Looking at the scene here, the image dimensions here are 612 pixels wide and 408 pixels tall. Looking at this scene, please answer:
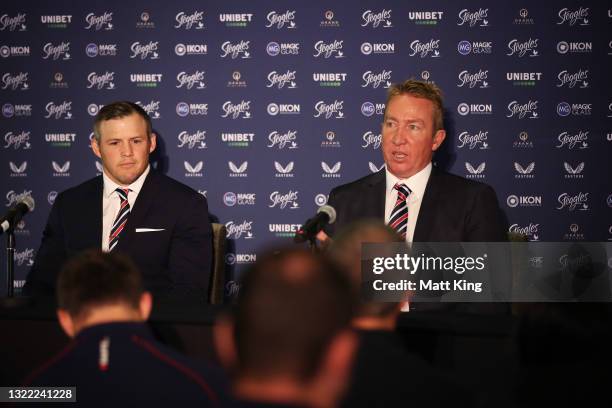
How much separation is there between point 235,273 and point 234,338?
14.6 feet


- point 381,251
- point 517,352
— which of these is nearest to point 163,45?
point 381,251

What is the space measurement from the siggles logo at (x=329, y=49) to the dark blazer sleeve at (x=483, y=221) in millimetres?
2369

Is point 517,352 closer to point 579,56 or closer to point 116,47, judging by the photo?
point 579,56

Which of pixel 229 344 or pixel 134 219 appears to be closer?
pixel 229 344

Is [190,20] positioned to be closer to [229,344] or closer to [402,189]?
[402,189]

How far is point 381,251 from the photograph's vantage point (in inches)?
80.1

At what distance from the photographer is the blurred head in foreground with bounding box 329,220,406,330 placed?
1702 mm

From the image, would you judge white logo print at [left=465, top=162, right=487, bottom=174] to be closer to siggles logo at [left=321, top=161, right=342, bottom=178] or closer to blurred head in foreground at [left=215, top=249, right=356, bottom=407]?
siggles logo at [left=321, top=161, right=342, bottom=178]

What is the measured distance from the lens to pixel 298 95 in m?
5.46

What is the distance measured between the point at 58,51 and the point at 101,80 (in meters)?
0.44

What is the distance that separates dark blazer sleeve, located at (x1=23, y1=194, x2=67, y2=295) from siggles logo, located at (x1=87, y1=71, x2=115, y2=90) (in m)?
1.87

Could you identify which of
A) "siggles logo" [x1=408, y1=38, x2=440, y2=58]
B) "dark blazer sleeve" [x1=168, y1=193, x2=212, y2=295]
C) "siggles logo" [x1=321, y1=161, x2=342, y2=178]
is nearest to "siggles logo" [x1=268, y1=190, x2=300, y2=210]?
"siggles logo" [x1=321, y1=161, x2=342, y2=178]

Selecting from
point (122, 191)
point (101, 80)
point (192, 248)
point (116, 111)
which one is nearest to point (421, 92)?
point (192, 248)

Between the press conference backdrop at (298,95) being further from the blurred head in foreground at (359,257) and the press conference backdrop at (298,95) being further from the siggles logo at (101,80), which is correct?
the blurred head in foreground at (359,257)
